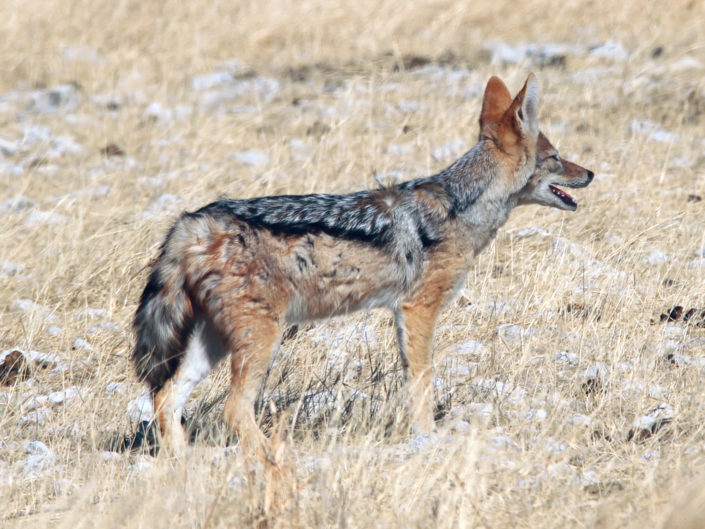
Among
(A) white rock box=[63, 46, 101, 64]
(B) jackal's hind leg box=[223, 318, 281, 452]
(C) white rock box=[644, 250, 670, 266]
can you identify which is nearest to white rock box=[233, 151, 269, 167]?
(C) white rock box=[644, 250, 670, 266]

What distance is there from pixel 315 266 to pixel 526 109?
1.66 metres

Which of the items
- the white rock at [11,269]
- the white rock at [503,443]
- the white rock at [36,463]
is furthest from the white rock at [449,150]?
the white rock at [36,463]

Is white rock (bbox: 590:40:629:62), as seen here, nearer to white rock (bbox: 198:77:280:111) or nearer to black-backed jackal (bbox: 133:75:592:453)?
white rock (bbox: 198:77:280:111)

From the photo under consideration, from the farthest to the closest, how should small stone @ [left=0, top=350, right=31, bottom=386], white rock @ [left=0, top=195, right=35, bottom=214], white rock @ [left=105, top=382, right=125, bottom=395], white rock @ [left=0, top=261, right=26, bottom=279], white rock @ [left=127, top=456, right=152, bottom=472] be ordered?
white rock @ [left=0, top=195, right=35, bottom=214] → white rock @ [left=0, top=261, right=26, bottom=279] → small stone @ [left=0, top=350, right=31, bottom=386] → white rock @ [left=105, top=382, right=125, bottom=395] → white rock @ [left=127, top=456, right=152, bottom=472]

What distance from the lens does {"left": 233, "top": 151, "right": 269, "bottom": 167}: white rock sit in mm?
9711

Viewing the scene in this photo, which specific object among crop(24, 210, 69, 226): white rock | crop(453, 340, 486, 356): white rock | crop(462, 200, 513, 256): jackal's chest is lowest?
crop(453, 340, 486, 356): white rock

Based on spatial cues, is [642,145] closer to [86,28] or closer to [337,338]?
[337,338]

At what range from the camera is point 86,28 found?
13.9 m

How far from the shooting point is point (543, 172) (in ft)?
19.6

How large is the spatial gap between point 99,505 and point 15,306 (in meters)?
3.36

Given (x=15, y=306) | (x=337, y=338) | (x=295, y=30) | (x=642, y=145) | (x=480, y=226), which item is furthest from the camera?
(x=295, y=30)

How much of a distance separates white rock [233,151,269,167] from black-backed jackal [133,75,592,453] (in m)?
4.05

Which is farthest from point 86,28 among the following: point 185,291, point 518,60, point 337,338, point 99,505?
point 99,505

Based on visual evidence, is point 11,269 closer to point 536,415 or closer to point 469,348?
point 469,348
